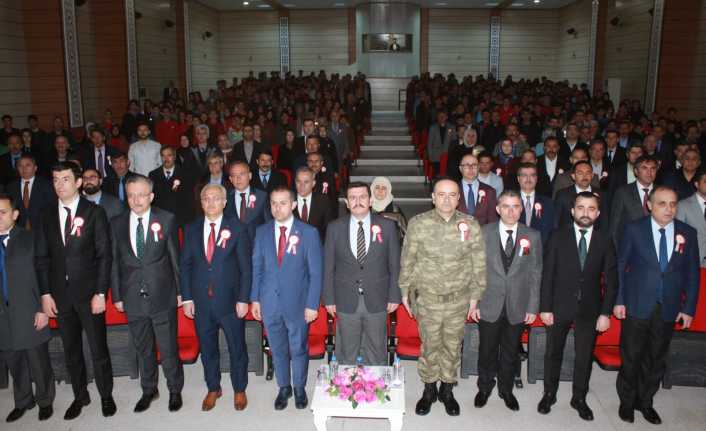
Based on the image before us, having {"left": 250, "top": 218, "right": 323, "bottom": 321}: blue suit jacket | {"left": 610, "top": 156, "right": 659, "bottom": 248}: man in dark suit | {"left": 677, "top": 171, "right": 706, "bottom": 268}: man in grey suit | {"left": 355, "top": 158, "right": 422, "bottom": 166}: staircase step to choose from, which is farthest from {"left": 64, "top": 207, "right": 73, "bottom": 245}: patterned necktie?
{"left": 355, "top": 158, "right": 422, "bottom": 166}: staircase step

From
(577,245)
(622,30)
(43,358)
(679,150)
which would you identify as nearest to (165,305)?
(43,358)

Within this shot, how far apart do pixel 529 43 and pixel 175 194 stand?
62.8 ft

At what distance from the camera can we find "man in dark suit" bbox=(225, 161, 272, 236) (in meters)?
4.97

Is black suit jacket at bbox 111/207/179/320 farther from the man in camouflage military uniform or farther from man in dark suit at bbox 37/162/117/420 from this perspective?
the man in camouflage military uniform

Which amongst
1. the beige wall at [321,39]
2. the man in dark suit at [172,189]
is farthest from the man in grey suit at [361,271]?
the beige wall at [321,39]

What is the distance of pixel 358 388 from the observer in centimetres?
320

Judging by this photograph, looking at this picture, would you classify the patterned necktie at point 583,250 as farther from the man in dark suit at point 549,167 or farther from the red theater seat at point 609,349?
the man in dark suit at point 549,167

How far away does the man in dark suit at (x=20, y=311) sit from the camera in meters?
3.44

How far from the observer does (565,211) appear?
4828mm

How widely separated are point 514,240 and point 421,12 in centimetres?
2007

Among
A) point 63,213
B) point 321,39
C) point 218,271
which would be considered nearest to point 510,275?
point 218,271

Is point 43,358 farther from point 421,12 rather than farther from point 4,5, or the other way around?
point 421,12

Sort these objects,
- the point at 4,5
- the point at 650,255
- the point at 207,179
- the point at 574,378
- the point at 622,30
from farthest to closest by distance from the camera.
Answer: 1. the point at 622,30
2. the point at 4,5
3. the point at 207,179
4. the point at 574,378
5. the point at 650,255

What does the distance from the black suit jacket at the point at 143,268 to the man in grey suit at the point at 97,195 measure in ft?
3.28
